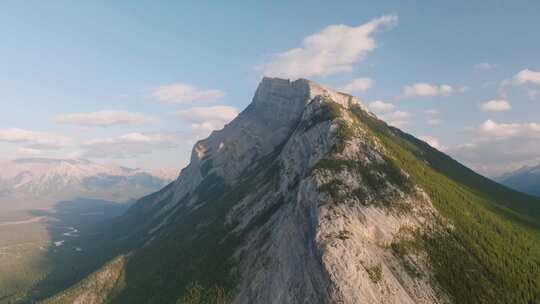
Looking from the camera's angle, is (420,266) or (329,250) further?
(420,266)

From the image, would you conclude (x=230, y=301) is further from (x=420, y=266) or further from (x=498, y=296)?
(x=498, y=296)

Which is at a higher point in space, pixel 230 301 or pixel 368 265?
pixel 368 265

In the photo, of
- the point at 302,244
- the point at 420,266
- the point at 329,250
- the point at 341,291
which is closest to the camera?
the point at 341,291

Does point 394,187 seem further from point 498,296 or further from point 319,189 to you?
point 498,296

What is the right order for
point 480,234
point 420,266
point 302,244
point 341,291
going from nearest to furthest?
point 341,291, point 420,266, point 302,244, point 480,234

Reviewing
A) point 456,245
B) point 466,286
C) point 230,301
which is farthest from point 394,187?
point 230,301

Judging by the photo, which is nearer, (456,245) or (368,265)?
(368,265)

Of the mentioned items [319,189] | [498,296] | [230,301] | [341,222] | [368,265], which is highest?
[319,189]

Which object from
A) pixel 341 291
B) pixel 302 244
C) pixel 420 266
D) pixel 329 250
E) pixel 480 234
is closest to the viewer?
pixel 341 291

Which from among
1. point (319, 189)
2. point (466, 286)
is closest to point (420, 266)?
point (466, 286)
